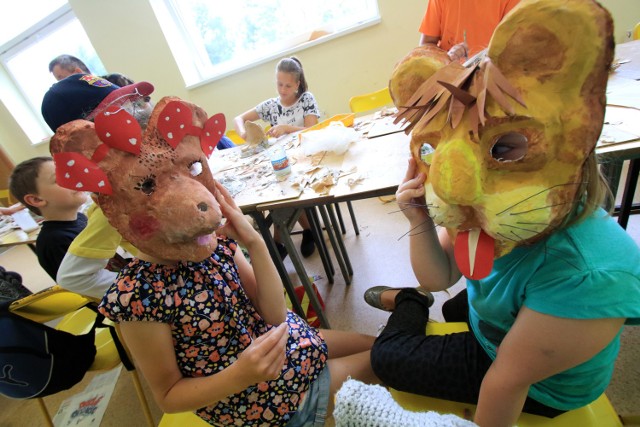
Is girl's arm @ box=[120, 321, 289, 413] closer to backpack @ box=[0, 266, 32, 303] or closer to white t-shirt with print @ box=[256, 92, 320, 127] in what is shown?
backpack @ box=[0, 266, 32, 303]

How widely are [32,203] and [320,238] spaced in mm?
1393

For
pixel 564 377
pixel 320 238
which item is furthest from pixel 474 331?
pixel 320 238

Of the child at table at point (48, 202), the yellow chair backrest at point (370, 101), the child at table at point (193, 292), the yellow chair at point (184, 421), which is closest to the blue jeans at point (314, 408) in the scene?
the child at table at point (193, 292)

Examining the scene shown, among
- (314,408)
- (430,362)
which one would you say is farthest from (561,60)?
(314,408)

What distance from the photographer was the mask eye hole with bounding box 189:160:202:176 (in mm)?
644

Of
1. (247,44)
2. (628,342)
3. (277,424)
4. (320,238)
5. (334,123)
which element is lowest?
(628,342)

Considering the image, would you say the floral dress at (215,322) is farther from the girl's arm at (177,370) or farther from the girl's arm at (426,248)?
the girl's arm at (426,248)

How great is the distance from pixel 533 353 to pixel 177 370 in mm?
760

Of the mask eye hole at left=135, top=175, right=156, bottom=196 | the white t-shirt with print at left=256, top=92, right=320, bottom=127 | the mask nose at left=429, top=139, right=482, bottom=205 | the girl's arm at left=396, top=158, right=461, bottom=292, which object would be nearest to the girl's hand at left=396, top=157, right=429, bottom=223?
the girl's arm at left=396, top=158, right=461, bottom=292

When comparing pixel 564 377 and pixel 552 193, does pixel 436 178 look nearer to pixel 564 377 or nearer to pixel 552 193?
pixel 552 193

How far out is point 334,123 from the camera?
1.93 m

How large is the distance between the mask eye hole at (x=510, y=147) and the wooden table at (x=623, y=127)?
43 cm

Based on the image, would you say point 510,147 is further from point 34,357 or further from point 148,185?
point 34,357

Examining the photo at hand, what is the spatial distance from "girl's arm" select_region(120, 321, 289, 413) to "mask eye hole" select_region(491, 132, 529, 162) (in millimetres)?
606
